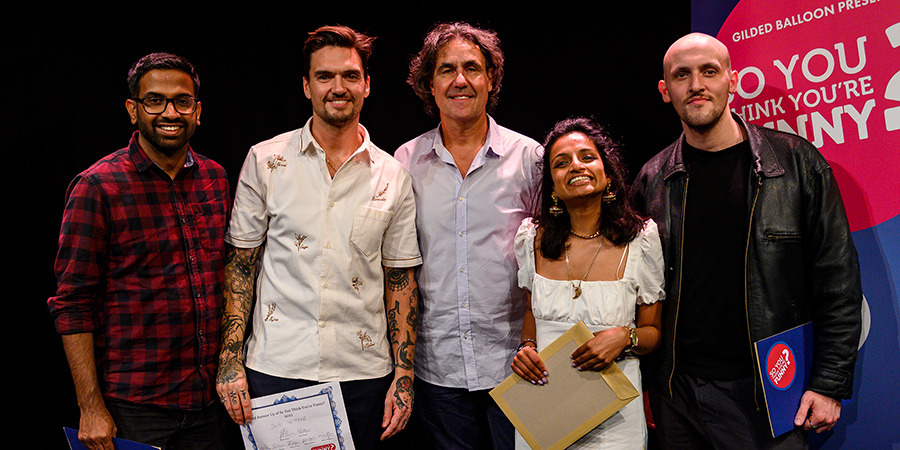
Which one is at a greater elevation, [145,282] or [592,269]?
[145,282]

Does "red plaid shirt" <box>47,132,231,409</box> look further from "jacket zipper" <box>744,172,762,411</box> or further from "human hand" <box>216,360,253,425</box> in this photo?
"jacket zipper" <box>744,172,762,411</box>

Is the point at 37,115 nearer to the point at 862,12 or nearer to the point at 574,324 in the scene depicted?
the point at 574,324

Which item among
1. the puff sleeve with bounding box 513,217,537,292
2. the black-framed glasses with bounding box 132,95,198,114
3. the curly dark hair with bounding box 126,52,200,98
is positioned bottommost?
the puff sleeve with bounding box 513,217,537,292

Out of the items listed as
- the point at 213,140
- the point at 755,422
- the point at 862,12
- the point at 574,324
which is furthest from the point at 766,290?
the point at 213,140

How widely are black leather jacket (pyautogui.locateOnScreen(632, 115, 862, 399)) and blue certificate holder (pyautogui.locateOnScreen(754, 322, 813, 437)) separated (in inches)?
2.6

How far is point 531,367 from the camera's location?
80.1 inches

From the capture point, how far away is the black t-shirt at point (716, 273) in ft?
7.13

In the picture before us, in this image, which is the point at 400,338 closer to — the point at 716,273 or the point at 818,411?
the point at 716,273

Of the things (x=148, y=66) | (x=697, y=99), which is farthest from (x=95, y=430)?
(x=697, y=99)

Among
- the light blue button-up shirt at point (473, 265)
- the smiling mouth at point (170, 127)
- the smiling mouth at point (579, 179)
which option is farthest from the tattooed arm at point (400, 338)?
the smiling mouth at point (170, 127)

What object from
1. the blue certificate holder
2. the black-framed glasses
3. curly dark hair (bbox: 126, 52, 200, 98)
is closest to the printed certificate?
the black-framed glasses

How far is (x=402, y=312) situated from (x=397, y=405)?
359 mm

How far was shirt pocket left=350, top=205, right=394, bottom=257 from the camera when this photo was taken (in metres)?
2.24

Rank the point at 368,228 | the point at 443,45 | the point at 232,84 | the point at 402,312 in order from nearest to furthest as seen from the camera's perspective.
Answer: the point at 368,228 → the point at 402,312 → the point at 443,45 → the point at 232,84
